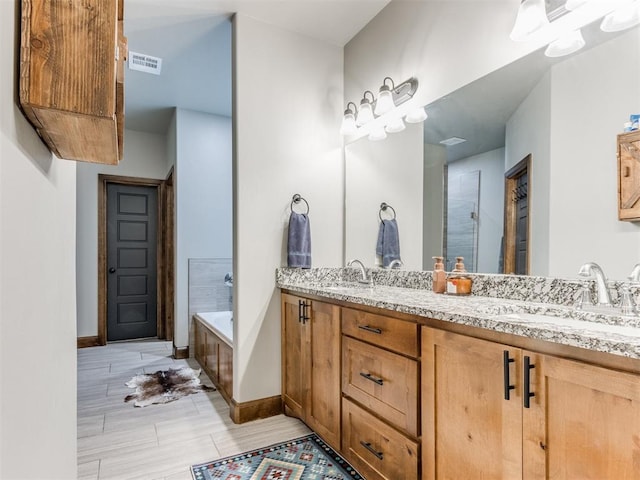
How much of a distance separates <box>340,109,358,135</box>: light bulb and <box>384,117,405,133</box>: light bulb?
0.30 metres

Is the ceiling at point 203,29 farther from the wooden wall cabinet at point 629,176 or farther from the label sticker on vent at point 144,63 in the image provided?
the wooden wall cabinet at point 629,176

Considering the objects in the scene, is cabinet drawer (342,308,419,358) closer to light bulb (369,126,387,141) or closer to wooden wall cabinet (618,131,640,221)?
wooden wall cabinet (618,131,640,221)

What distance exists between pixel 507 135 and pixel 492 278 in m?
0.69

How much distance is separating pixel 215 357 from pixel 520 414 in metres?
2.52

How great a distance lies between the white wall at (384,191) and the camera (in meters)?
2.34

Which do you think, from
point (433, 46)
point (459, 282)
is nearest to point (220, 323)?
point (459, 282)

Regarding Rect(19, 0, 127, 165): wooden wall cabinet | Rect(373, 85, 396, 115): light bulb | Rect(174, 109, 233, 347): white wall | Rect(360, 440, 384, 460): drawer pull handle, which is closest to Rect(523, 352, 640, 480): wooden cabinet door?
Rect(360, 440, 384, 460): drawer pull handle

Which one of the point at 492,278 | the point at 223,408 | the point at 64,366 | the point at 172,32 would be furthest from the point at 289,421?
the point at 172,32

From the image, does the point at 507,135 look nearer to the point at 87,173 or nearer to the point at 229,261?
the point at 229,261

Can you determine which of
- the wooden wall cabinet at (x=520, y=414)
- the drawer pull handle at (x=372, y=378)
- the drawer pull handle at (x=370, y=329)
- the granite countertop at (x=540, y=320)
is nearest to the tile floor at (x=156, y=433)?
the drawer pull handle at (x=372, y=378)

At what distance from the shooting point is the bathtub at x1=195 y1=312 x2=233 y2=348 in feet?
9.35

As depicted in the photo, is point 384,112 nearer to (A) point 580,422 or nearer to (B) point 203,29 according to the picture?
(B) point 203,29

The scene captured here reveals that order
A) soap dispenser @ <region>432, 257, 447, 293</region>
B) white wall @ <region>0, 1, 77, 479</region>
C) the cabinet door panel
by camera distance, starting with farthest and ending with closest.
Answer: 1. the cabinet door panel
2. soap dispenser @ <region>432, 257, 447, 293</region>
3. white wall @ <region>0, 1, 77, 479</region>

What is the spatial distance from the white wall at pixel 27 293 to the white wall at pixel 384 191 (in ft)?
6.14
